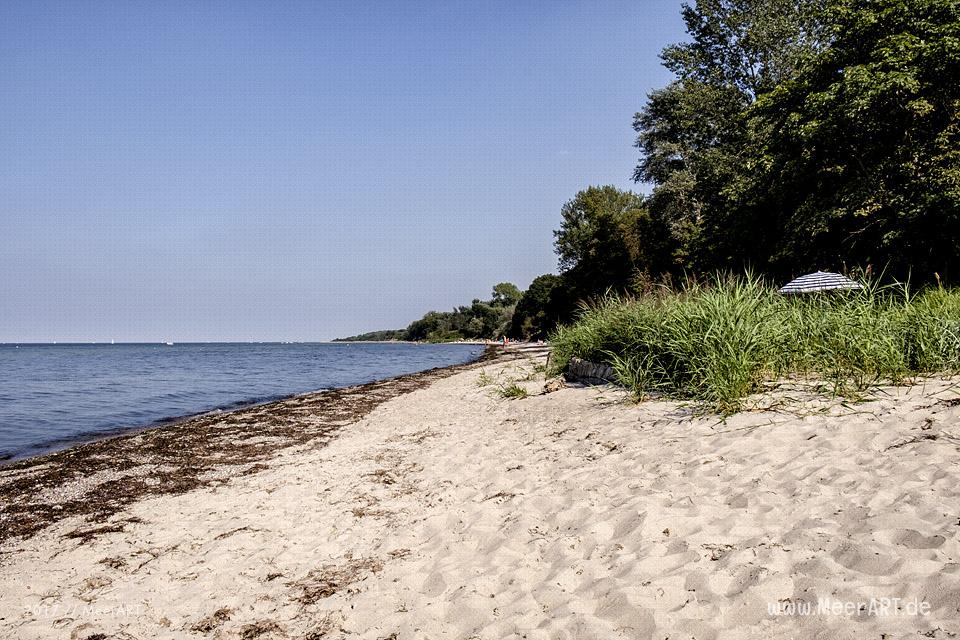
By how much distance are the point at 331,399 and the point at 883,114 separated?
1866 cm

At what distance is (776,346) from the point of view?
6.56m

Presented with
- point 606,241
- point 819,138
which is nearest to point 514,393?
point 819,138

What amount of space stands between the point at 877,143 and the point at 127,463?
21617 mm

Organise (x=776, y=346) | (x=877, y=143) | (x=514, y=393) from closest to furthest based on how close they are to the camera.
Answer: (x=776, y=346) → (x=514, y=393) → (x=877, y=143)

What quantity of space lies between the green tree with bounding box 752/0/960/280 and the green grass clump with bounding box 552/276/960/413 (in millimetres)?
9178

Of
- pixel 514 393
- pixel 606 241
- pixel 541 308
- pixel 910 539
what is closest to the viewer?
pixel 910 539

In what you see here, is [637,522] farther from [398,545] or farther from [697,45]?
[697,45]

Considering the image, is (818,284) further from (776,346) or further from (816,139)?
(816,139)

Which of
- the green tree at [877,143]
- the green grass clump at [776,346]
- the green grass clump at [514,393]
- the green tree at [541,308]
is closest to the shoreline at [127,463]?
the green grass clump at [514,393]

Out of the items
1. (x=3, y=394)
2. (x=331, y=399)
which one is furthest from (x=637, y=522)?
(x=3, y=394)

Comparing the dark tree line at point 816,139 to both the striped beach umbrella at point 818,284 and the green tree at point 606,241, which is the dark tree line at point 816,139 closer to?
the striped beach umbrella at point 818,284

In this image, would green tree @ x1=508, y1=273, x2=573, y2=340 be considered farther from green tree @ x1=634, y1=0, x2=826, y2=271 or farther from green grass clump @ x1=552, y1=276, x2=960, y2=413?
green grass clump @ x1=552, y1=276, x2=960, y2=413

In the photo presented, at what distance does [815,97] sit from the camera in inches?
668

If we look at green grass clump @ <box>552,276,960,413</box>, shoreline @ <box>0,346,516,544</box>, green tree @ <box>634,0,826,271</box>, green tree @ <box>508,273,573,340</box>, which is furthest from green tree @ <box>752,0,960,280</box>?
green tree @ <box>508,273,573,340</box>
